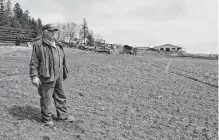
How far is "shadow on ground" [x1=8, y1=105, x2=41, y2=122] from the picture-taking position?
15.4 ft

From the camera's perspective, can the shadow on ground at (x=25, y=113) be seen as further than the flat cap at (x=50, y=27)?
Yes

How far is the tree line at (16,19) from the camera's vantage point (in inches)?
2745

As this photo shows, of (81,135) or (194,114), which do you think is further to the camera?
(194,114)

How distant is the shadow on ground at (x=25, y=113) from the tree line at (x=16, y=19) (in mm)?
54380

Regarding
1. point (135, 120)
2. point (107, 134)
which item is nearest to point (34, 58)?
point (107, 134)

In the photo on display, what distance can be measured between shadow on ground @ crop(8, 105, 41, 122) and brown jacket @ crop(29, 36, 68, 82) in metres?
1.02

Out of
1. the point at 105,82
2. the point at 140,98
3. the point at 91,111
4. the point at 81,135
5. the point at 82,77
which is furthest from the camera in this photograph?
the point at 82,77

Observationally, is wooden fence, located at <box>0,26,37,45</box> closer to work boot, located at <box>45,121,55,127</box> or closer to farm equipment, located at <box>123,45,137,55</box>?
farm equipment, located at <box>123,45,137,55</box>

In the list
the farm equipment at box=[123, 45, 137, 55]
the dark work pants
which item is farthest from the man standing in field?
the farm equipment at box=[123, 45, 137, 55]

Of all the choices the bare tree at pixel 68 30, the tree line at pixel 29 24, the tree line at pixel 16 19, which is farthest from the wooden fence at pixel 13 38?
the bare tree at pixel 68 30

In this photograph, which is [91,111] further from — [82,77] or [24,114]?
[82,77]

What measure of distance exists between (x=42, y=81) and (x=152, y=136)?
232 centimetres

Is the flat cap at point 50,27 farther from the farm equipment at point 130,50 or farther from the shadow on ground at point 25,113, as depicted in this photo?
the farm equipment at point 130,50

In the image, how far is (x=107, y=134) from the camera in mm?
4309
